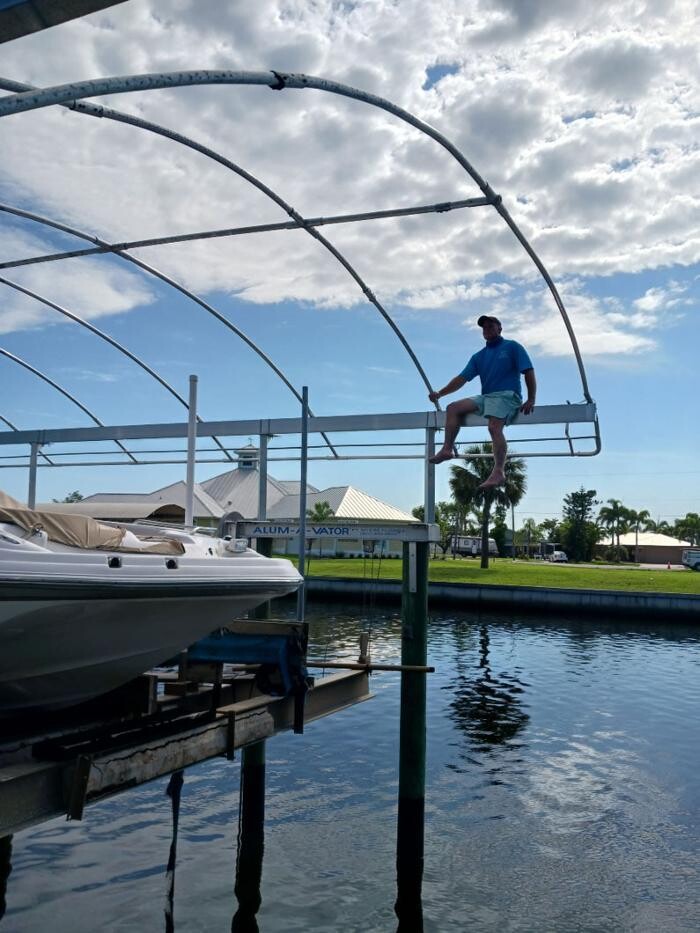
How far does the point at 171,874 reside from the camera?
361 inches

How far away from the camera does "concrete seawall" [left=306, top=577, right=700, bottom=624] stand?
127ft

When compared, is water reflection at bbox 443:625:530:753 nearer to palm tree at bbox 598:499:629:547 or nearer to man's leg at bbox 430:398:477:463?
man's leg at bbox 430:398:477:463

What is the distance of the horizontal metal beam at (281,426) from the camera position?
1267cm

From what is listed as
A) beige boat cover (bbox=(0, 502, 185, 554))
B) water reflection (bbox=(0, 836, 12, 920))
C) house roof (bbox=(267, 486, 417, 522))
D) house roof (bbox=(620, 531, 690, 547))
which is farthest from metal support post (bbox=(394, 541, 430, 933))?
house roof (bbox=(620, 531, 690, 547))

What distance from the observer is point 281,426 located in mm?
15023

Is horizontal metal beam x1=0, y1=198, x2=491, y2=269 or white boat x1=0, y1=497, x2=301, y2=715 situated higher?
horizontal metal beam x1=0, y1=198, x2=491, y2=269

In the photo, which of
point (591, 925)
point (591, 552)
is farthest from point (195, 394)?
point (591, 552)

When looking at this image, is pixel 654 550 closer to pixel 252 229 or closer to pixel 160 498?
pixel 160 498

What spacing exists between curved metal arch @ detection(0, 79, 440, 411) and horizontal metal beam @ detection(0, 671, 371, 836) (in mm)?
4503

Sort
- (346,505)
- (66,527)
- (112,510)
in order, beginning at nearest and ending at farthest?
(66,527) < (112,510) < (346,505)

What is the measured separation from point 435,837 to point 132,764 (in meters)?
6.39

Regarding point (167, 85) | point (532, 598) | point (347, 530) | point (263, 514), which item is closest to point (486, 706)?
point (263, 514)

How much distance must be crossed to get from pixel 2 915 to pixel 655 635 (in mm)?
30096

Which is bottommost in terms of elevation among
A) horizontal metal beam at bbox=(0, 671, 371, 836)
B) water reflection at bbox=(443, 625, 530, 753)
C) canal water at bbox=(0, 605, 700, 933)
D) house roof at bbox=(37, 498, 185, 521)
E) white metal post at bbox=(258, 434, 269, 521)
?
canal water at bbox=(0, 605, 700, 933)
